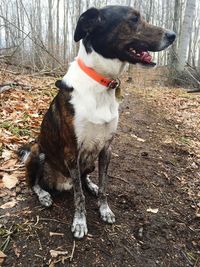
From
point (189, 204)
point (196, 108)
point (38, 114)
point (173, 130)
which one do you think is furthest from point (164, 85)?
point (189, 204)

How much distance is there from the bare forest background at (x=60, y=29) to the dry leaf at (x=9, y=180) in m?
7.16

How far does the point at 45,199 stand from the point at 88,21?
1.67 metres

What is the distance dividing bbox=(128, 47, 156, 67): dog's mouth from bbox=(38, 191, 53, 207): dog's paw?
149 centimetres

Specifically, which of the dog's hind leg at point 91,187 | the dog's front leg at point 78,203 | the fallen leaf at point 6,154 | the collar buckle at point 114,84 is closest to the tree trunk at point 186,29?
the fallen leaf at point 6,154

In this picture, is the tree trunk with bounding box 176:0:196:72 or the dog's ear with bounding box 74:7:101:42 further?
the tree trunk with bounding box 176:0:196:72

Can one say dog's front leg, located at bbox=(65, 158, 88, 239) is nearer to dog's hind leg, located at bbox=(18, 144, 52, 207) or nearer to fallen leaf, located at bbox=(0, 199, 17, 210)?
dog's hind leg, located at bbox=(18, 144, 52, 207)

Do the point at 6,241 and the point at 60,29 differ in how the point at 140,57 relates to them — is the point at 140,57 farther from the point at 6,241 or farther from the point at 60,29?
the point at 60,29

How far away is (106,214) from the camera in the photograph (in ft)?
9.50

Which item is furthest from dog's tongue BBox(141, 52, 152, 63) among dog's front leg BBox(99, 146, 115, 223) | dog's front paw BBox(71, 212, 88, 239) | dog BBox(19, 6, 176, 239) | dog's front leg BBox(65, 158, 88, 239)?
A: dog's front paw BBox(71, 212, 88, 239)

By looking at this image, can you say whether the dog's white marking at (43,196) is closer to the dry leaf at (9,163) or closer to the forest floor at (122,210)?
the forest floor at (122,210)

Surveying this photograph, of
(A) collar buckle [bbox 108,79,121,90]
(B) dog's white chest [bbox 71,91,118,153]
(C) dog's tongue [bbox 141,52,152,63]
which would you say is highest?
(C) dog's tongue [bbox 141,52,152,63]

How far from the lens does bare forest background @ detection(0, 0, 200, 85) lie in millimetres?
12344

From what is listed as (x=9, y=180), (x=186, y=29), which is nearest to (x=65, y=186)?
(x=9, y=180)

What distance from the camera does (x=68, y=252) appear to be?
2.45 m
